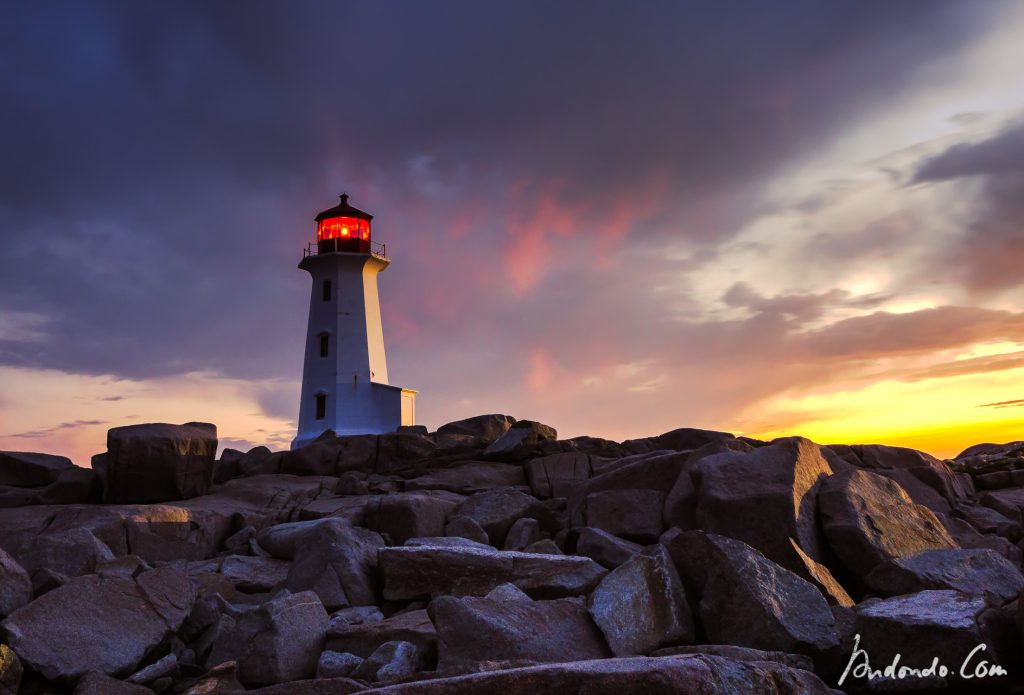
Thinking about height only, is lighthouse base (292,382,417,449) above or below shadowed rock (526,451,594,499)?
above

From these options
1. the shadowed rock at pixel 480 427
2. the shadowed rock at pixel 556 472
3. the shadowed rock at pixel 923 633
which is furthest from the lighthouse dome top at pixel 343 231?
the shadowed rock at pixel 923 633

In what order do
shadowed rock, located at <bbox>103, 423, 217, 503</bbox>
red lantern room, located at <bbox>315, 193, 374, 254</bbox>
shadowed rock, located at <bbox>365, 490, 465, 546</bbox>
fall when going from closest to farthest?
1. shadowed rock, located at <bbox>365, 490, 465, 546</bbox>
2. shadowed rock, located at <bbox>103, 423, 217, 503</bbox>
3. red lantern room, located at <bbox>315, 193, 374, 254</bbox>

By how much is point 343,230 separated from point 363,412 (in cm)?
822

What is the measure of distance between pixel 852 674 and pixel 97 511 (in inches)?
487

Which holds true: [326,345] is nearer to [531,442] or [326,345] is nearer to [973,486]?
[531,442]

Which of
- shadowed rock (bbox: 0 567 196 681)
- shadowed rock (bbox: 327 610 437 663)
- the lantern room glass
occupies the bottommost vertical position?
shadowed rock (bbox: 327 610 437 663)

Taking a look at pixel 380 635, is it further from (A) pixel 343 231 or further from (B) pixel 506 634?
(A) pixel 343 231

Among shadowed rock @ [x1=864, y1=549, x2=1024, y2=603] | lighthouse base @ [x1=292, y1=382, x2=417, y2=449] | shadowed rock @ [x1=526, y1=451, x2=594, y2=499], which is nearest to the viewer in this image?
shadowed rock @ [x1=864, y1=549, x2=1024, y2=603]

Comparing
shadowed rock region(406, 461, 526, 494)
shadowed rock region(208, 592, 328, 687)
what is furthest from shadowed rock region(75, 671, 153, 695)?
shadowed rock region(406, 461, 526, 494)

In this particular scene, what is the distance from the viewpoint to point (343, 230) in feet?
123

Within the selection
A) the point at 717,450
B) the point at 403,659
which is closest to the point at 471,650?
the point at 403,659

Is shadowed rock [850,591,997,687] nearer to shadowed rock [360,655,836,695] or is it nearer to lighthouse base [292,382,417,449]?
shadowed rock [360,655,836,695]

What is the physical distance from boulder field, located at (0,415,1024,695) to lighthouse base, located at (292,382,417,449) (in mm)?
18862

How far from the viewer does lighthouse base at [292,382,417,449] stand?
34.5 m
